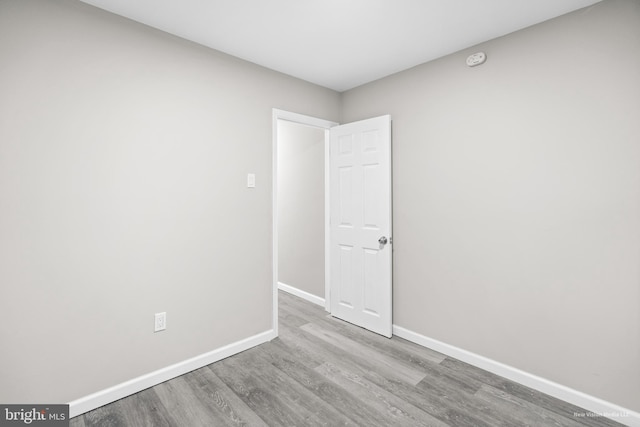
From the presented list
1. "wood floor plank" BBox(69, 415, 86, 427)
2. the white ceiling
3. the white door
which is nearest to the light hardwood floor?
"wood floor plank" BBox(69, 415, 86, 427)

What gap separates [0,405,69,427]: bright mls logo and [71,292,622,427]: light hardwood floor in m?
0.08

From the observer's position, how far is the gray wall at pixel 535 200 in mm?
1829

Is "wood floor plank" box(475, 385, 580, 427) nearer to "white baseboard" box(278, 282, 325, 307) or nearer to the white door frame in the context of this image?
the white door frame

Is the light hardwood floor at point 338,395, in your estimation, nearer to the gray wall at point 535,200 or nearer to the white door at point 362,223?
the gray wall at point 535,200

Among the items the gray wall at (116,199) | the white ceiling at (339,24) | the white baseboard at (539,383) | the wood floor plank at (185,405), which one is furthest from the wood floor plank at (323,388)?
the white ceiling at (339,24)

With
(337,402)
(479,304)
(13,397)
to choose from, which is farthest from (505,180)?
(13,397)

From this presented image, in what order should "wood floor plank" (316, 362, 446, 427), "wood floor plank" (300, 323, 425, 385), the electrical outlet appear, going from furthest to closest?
"wood floor plank" (300, 323, 425, 385) < the electrical outlet < "wood floor plank" (316, 362, 446, 427)

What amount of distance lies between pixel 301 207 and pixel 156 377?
7.87 feet

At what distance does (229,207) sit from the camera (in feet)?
8.50

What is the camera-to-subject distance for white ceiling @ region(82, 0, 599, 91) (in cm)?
191

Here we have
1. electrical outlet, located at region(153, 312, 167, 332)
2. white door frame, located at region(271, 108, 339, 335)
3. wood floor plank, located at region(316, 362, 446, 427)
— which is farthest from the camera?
white door frame, located at region(271, 108, 339, 335)

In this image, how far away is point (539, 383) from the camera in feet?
6.92

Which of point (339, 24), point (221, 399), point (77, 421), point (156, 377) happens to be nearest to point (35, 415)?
point (77, 421)

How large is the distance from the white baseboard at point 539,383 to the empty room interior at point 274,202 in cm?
1
